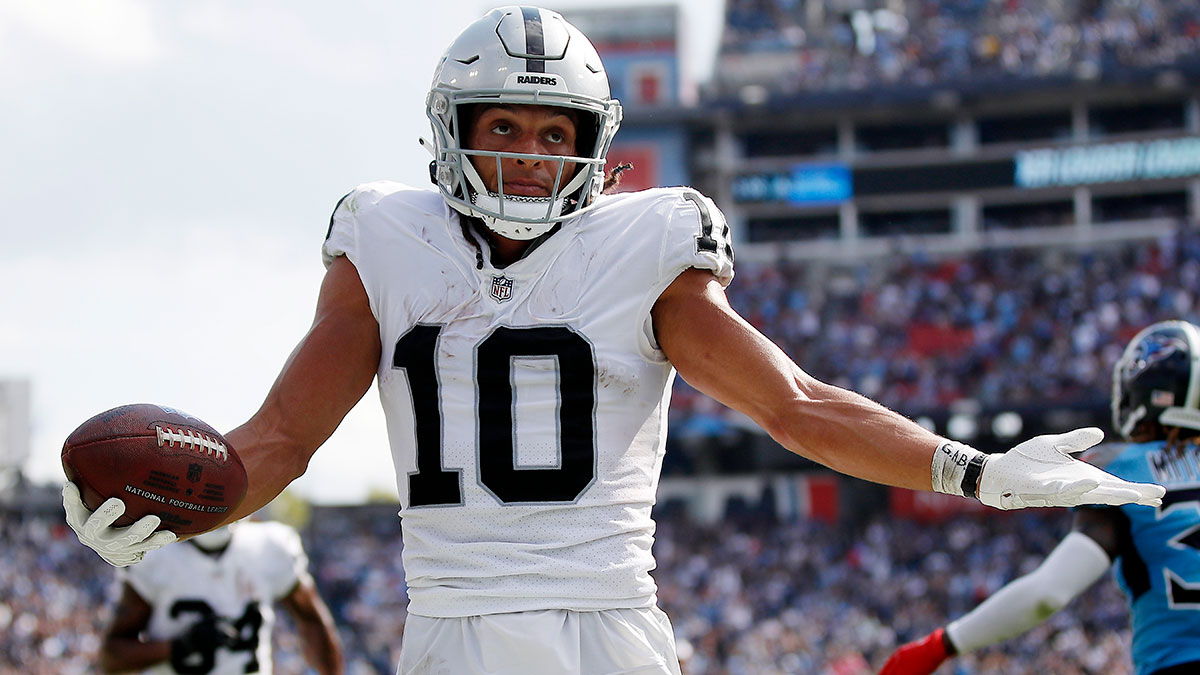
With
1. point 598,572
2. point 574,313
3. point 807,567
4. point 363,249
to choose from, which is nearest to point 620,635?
point 598,572

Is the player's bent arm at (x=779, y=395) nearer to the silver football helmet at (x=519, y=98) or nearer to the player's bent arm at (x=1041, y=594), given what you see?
the silver football helmet at (x=519, y=98)

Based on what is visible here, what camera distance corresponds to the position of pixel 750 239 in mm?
29703

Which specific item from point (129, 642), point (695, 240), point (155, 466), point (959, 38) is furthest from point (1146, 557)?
point (959, 38)

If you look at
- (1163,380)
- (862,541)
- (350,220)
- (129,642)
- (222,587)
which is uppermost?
(350,220)

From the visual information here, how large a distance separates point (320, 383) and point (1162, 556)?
2.71 meters

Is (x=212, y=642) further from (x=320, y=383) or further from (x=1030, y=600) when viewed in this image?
(x=1030, y=600)

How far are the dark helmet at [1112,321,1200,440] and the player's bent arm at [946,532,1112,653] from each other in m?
0.48

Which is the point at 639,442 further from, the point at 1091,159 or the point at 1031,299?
the point at 1091,159

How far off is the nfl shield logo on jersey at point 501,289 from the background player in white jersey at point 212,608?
9.96 ft

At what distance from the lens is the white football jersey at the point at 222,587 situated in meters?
5.65

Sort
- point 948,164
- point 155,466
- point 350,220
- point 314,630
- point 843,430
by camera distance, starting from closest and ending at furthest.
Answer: point 155,466
point 843,430
point 350,220
point 314,630
point 948,164

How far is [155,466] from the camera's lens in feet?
7.92

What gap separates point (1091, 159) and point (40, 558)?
71.8ft

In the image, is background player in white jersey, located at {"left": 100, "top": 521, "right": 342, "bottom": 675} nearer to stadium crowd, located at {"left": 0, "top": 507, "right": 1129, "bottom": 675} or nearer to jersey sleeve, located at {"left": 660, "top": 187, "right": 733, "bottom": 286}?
jersey sleeve, located at {"left": 660, "top": 187, "right": 733, "bottom": 286}
